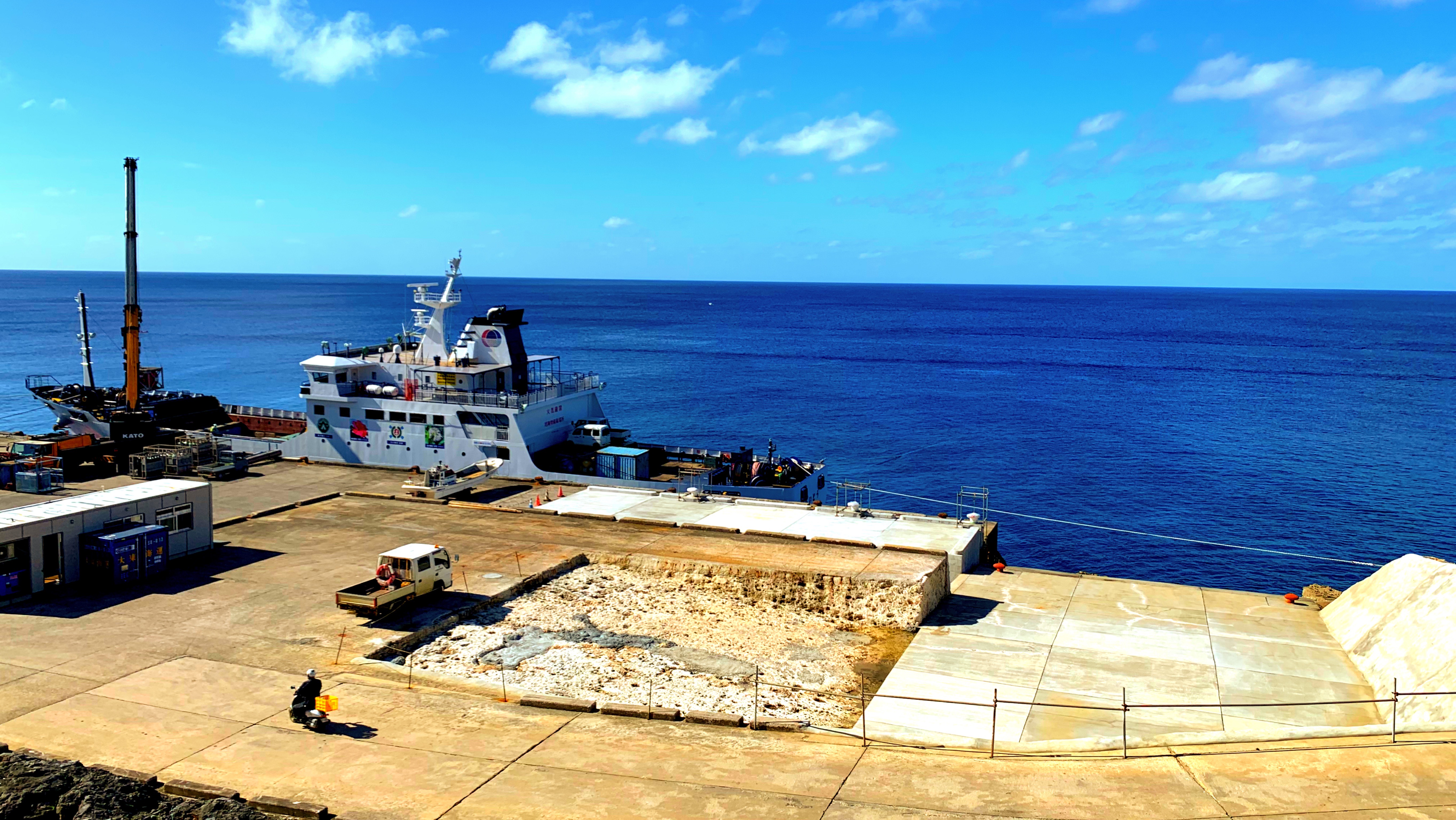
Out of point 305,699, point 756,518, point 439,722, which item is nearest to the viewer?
point 305,699

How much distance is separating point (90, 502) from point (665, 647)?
17000 millimetres

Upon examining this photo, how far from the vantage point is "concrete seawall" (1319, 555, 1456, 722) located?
1791cm

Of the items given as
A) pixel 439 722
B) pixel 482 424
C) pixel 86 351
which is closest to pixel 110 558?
pixel 439 722

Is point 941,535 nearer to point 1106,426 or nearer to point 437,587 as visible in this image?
point 437,587

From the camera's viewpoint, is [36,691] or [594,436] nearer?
[36,691]

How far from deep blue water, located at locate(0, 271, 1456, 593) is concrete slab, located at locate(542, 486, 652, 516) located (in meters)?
18.1

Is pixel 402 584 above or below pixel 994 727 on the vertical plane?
above

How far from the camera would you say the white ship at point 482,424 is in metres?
40.6

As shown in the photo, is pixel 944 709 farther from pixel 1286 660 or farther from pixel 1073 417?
pixel 1073 417

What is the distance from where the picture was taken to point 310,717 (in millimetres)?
16391

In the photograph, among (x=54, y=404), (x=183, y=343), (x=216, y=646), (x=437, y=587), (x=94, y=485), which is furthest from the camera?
(x=183, y=343)

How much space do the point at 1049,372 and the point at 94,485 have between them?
331ft

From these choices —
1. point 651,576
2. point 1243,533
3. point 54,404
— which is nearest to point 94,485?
point 54,404

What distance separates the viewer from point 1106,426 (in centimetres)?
7556
